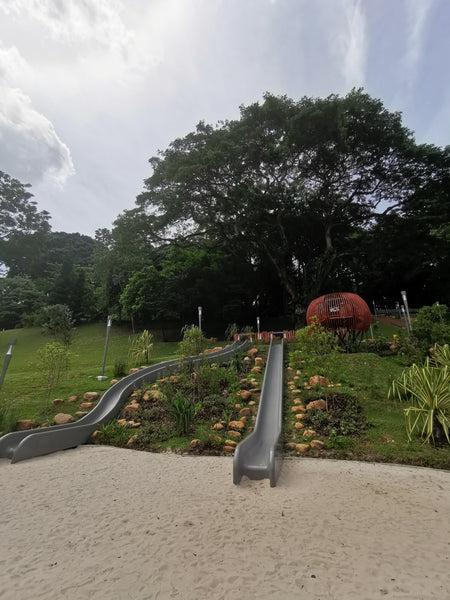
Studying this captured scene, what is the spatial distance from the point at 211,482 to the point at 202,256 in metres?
21.6

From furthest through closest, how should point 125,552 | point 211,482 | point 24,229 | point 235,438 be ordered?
point 24,229
point 235,438
point 211,482
point 125,552

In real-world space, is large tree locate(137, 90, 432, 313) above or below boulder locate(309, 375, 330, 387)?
above

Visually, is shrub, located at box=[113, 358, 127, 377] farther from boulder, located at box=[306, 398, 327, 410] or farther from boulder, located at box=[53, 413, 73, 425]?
boulder, located at box=[306, 398, 327, 410]

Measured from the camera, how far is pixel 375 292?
30.3 m

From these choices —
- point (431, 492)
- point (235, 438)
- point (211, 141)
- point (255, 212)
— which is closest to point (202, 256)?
point (255, 212)

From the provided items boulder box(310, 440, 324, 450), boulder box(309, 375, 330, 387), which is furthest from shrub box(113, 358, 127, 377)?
boulder box(310, 440, 324, 450)

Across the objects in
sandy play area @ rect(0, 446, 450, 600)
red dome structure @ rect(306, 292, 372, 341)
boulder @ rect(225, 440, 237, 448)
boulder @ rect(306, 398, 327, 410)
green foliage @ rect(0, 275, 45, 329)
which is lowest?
sandy play area @ rect(0, 446, 450, 600)

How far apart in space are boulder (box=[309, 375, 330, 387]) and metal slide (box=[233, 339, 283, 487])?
71cm

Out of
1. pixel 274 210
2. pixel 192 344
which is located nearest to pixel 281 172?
pixel 274 210

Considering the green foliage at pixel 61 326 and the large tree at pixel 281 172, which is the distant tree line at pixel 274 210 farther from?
the green foliage at pixel 61 326

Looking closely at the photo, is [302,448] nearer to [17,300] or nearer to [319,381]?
[319,381]

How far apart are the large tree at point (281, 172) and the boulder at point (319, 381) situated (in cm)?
1149

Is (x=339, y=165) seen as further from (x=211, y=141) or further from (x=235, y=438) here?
(x=235, y=438)

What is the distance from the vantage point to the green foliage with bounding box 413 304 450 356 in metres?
7.06
